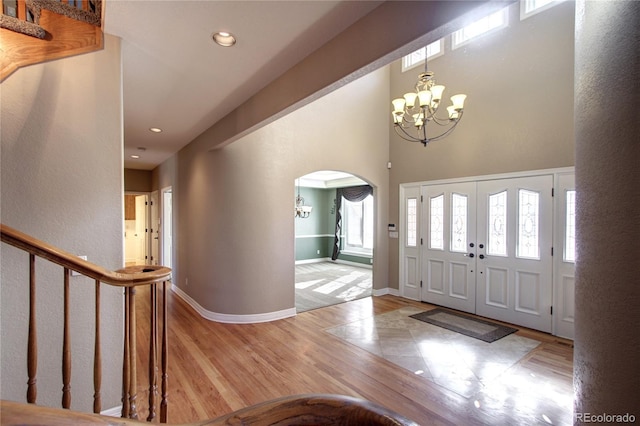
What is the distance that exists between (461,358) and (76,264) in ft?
11.4

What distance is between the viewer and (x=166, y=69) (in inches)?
101

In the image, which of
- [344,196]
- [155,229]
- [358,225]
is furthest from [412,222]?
[155,229]

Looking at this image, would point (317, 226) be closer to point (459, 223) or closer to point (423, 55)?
point (459, 223)

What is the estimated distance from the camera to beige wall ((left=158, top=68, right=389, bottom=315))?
4344 millimetres

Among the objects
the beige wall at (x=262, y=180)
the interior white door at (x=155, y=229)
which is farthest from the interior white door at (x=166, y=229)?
the beige wall at (x=262, y=180)

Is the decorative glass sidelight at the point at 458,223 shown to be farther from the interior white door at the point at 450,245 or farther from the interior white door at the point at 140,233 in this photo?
the interior white door at the point at 140,233

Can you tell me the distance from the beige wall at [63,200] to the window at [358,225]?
7.16 meters

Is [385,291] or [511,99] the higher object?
[511,99]

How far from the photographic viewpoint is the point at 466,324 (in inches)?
168

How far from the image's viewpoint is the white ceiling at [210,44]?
5.89ft

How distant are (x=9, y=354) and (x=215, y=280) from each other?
Result: 275 centimetres

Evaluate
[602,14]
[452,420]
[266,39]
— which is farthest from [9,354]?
[602,14]

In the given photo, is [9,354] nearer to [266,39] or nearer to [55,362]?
[55,362]

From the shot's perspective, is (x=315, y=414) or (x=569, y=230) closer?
(x=315, y=414)
